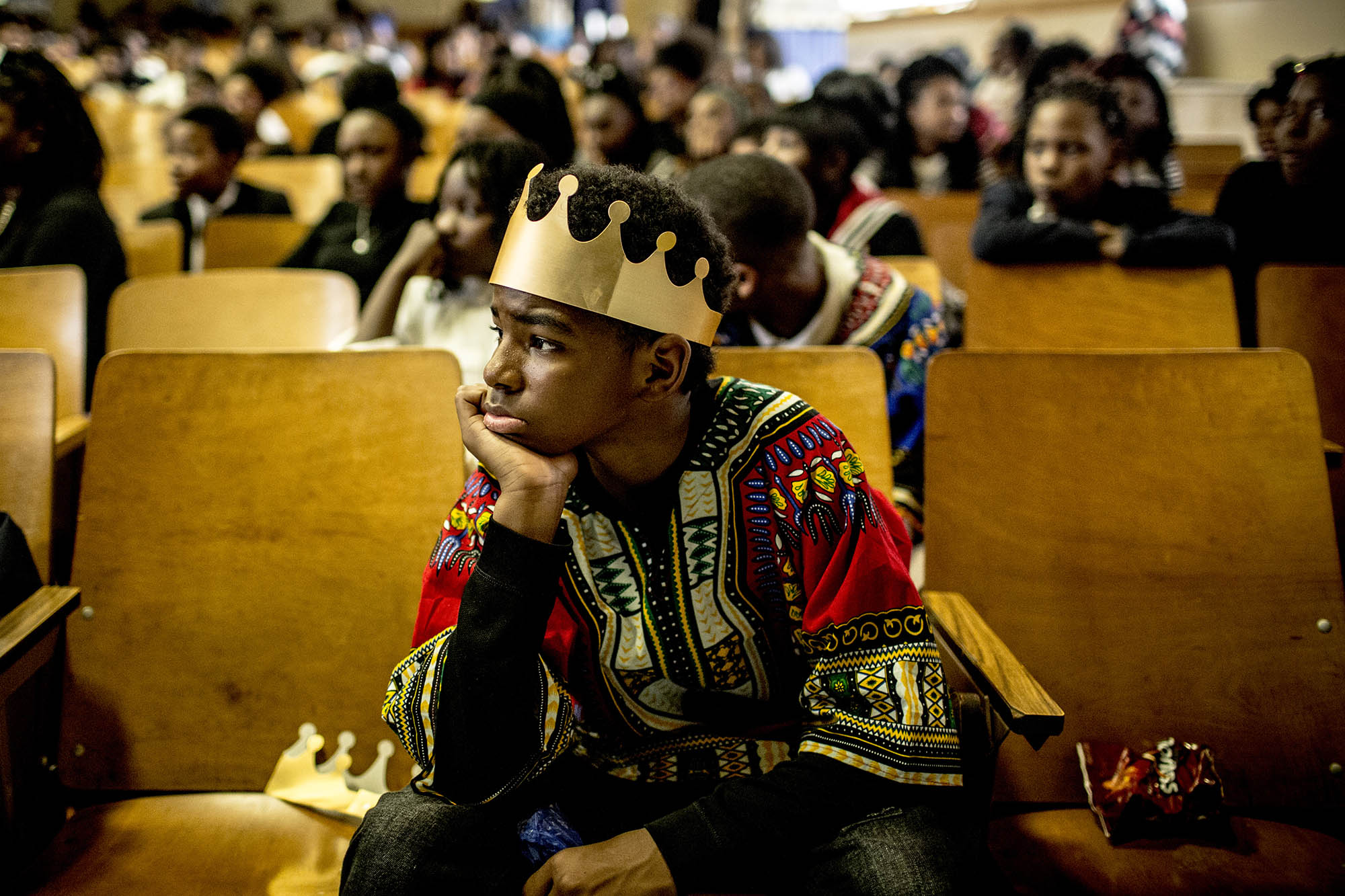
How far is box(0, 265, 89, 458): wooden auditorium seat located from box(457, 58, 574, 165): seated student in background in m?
1.22

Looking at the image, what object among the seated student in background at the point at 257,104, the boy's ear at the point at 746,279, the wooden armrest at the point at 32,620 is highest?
the seated student in background at the point at 257,104

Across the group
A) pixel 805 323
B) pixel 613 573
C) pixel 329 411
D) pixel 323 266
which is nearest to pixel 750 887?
pixel 613 573

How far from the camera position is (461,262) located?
7.04ft

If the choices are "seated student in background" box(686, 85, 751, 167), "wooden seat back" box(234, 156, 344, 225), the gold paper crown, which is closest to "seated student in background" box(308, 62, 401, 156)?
"wooden seat back" box(234, 156, 344, 225)

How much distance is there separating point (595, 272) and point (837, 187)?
2166mm

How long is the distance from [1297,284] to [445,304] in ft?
5.80

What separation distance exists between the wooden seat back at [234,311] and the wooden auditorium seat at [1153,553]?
1.39 metres

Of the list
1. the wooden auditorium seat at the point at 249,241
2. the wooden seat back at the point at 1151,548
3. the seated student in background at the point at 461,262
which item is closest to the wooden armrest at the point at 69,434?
the seated student in background at the point at 461,262

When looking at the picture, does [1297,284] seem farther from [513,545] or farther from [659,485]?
[513,545]

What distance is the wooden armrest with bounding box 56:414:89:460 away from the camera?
5.52ft

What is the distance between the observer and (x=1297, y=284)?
2.00 m

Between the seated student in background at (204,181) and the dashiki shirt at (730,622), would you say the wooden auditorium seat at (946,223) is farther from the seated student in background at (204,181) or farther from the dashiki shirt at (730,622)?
the seated student in background at (204,181)

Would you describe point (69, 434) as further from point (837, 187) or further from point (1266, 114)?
point (1266, 114)

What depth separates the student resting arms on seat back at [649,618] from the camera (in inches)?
38.1
